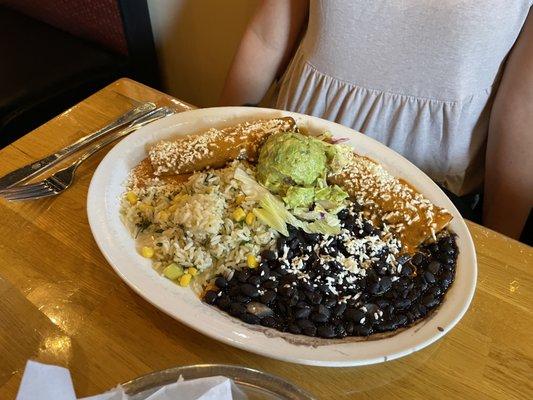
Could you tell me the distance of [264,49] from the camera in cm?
144

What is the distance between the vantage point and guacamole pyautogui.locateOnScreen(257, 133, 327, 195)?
1.02 m

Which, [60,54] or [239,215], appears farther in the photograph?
[60,54]

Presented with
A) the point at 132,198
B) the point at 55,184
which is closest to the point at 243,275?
the point at 132,198

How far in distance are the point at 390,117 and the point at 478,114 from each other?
246 mm

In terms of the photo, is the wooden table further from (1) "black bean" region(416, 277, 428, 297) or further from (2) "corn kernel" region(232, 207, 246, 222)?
(2) "corn kernel" region(232, 207, 246, 222)

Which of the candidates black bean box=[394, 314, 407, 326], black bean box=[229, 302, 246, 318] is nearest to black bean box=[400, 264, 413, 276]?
black bean box=[394, 314, 407, 326]

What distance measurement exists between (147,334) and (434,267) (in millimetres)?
566

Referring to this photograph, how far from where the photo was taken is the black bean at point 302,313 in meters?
0.81

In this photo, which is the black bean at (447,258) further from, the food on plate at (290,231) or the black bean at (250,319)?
the black bean at (250,319)

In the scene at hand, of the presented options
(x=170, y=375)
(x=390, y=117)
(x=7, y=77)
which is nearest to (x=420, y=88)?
(x=390, y=117)

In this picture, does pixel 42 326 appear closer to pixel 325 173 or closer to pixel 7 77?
pixel 325 173

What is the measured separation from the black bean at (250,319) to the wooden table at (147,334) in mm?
61

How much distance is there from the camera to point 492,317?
0.87 metres

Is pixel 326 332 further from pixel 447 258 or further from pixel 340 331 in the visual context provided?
pixel 447 258
